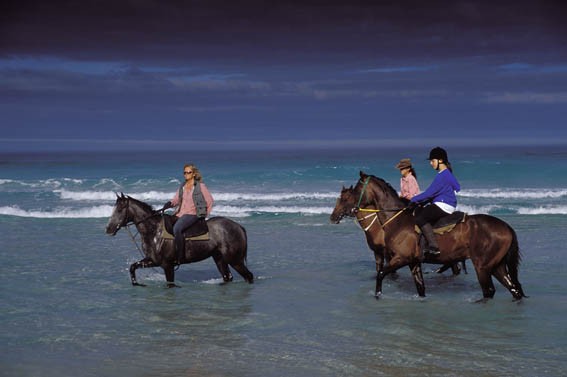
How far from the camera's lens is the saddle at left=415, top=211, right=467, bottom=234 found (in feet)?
34.4

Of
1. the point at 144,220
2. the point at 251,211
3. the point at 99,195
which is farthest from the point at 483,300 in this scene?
the point at 99,195

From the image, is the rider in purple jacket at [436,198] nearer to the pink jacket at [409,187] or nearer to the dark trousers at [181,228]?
the pink jacket at [409,187]

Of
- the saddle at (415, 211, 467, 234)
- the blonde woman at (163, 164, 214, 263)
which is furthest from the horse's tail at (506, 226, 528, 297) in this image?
the blonde woman at (163, 164, 214, 263)

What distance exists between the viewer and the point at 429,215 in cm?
1047

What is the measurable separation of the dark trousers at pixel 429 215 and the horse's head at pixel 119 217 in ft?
15.4

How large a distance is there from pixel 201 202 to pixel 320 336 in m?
3.41

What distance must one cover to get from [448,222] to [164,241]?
452 centimetres

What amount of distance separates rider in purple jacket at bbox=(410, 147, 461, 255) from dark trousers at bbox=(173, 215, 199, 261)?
353 centimetres

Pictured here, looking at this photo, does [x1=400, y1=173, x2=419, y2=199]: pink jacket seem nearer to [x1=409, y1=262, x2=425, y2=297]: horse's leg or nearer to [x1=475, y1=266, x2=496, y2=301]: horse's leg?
[x1=409, y1=262, x2=425, y2=297]: horse's leg

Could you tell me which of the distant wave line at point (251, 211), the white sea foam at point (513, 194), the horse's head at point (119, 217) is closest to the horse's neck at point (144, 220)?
the horse's head at point (119, 217)

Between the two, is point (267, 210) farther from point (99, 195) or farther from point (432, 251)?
point (432, 251)

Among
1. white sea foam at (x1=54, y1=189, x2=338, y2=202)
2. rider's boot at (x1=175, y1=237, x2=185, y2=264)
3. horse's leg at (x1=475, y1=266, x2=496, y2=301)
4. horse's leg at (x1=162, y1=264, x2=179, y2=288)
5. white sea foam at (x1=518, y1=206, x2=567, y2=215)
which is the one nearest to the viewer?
horse's leg at (x1=475, y1=266, x2=496, y2=301)

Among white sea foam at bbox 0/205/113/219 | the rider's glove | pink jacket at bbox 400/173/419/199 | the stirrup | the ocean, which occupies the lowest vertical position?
the ocean

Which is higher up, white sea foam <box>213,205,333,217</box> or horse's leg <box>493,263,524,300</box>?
white sea foam <box>213,205,333,217</box>
